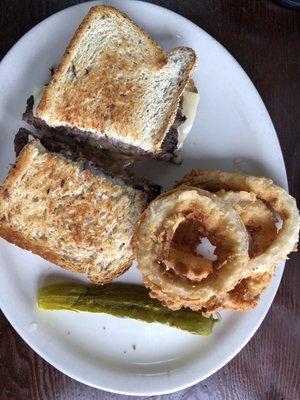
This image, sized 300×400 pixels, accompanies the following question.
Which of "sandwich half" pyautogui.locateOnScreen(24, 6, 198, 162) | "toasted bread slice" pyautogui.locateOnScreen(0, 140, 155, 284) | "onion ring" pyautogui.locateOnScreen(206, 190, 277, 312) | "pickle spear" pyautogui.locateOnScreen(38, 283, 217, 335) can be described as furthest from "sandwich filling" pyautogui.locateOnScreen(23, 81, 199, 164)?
"pickle spear" pyautogui.locateOnScreen(38, 283, 217, 335)

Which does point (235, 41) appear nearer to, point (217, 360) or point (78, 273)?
point (78, 273)

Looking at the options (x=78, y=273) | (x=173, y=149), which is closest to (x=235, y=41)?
(x=173, y=149)

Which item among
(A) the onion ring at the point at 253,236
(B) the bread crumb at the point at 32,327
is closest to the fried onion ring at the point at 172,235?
(A) the onion ring at the point at 253,236

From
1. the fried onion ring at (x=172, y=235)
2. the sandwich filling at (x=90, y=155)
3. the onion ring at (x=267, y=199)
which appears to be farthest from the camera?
the sandwich filling at (x=90, y=155)

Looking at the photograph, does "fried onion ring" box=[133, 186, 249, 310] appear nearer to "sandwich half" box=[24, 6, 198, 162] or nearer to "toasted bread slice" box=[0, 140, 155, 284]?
"toasted bread slice" box=[0, 140, 155, 284]

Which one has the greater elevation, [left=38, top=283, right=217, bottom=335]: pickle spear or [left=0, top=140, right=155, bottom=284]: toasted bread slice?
[left=0, top=140, right=155, bottom=284]: toasted bread slice

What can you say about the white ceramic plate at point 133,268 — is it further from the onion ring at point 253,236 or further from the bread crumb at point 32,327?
the onion ring at point 253,236
